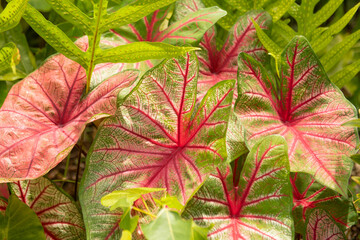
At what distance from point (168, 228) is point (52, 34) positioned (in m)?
0.51

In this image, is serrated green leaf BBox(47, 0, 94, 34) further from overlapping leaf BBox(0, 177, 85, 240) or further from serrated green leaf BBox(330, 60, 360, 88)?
serrated green leaf BBox(330, 60, 360, 88)

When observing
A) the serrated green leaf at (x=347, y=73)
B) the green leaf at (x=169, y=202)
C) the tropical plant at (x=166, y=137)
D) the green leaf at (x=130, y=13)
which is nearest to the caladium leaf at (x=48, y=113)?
the tropical plant at (x=166, y=137)

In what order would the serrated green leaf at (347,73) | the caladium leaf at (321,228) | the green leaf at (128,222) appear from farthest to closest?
the serrated green leaf at (347,73) < the caladium leaf at (321,228) < the green leaf at (128,222)

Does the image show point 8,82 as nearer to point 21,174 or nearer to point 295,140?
point 21,174

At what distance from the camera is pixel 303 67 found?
90 centimetres

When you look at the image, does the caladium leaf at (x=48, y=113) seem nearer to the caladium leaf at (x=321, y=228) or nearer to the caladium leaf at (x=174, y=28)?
the caladium leaf at (x=174, y=28)

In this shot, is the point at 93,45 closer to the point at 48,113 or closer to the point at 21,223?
the point at 48,113

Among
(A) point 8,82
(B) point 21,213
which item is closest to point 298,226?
(B) point 21,213

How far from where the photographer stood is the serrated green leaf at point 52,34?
0.81 meters

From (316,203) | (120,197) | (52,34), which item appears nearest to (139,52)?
(52,34)

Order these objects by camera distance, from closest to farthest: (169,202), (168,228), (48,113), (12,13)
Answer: (168,228)
(169,202)
(12,13)
(48,113)

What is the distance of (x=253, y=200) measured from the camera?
815 mm

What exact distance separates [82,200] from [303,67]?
594mm

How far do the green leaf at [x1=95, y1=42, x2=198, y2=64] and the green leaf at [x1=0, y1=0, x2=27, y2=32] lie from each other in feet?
0.61
